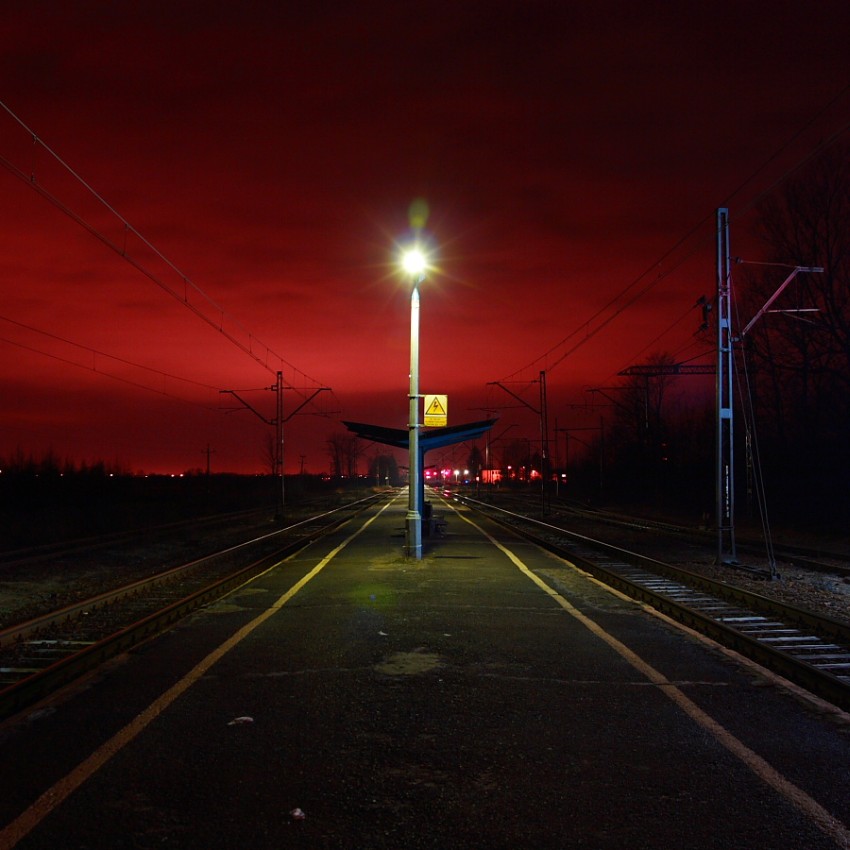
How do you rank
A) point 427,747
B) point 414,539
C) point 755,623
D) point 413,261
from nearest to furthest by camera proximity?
1. point 427,747
2. point 755,623
3. point 413,261
4. point 414,539

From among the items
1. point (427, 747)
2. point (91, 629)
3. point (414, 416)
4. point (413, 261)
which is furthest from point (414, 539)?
point (427, 747)

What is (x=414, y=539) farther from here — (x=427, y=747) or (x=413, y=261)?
(x=427, y=747)

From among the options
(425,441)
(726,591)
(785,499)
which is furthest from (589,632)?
(785,499)

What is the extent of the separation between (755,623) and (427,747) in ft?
24.3

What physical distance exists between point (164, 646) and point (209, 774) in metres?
4.55

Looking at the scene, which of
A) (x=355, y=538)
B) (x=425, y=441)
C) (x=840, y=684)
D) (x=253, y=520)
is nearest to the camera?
(x=840, y=684)

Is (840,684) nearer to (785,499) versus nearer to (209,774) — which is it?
(209,774)

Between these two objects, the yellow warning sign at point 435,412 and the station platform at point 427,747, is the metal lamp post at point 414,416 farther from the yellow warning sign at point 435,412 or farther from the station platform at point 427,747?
the station platform at point 427,747

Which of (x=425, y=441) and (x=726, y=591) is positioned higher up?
(x=425, y=441)

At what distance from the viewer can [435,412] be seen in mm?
20516

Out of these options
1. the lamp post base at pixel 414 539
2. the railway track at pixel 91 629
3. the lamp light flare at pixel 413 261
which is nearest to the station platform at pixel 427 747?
the railway track at pixel 91 629

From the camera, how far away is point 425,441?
978 inches

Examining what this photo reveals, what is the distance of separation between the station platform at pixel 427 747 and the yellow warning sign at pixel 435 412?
416 inches

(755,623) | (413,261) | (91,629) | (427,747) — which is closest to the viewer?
(427,747)
